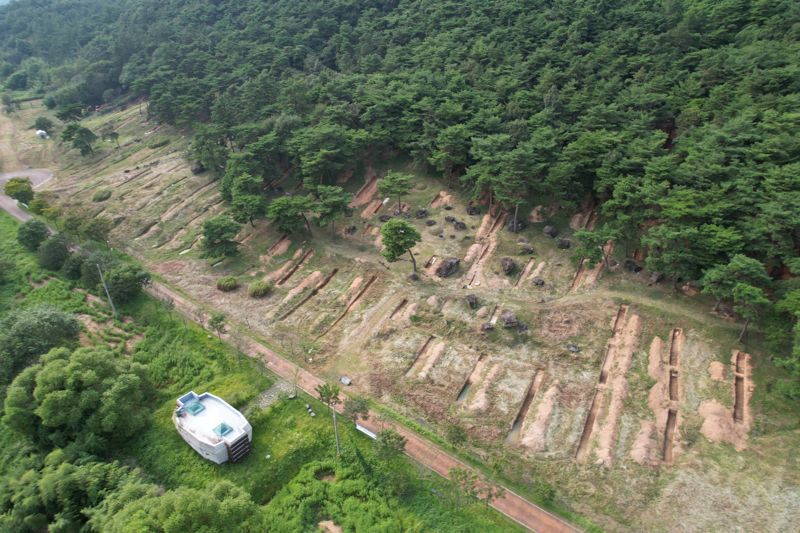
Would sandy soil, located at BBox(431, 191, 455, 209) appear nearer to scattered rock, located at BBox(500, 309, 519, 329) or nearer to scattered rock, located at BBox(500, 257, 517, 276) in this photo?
scattered rock, located at BBox(500, 257, 517, 276)

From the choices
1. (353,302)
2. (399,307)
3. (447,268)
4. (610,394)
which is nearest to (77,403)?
(353,302)

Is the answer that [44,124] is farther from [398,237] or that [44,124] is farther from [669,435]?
[669,435]

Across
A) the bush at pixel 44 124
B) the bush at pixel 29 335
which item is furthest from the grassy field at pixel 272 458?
the bush at pixel 44 124

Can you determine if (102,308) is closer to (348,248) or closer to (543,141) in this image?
(348,248)

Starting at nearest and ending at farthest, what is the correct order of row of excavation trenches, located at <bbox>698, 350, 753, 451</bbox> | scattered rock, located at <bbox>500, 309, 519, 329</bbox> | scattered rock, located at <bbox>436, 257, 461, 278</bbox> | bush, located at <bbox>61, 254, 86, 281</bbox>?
row of excavation trenches, located at <bbox>698, 350, 753, 451</bbox>, scattered rock, located at <bbox>500, 309, 519, 329</bbox>, scattered rock, located at <bbox>436, 257, 461, 278</bbox>, bush, located at <bbox>61, 254, 86, 281</bbox>

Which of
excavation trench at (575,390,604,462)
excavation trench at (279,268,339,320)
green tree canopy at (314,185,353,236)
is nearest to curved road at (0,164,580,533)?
excavation trench at (279,268,339,320)

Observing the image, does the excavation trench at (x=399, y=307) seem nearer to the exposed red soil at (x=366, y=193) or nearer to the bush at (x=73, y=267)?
the exposed red soil at (x=366, y=193)

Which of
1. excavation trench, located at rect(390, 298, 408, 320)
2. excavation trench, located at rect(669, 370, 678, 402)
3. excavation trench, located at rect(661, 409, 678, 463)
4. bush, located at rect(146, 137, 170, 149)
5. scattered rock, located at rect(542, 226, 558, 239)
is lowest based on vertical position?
excavation trench, located at rect(661, 409, 678, 463)
